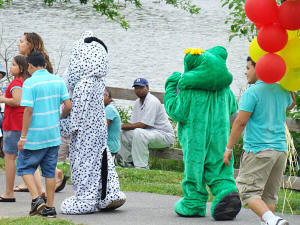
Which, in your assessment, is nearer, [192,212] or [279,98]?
[279,98]

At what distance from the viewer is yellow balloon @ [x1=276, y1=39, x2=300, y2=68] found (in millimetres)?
5117

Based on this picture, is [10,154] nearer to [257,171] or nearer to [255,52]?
[257,171]

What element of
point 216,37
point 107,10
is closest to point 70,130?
point 107,10

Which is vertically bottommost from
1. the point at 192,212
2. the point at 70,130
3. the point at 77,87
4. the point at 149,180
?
the point at 149,180

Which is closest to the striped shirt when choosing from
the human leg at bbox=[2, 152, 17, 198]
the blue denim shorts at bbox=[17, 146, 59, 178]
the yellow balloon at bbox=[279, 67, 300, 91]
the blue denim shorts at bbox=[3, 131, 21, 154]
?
the blue denim shorts at bbox=[17, 146, 59, 178]

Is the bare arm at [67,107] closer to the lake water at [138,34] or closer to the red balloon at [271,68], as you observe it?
the red balloon at [271,68]

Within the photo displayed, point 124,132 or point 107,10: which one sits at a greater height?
point 107,10

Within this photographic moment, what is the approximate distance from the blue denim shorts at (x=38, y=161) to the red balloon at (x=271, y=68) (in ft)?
6.63

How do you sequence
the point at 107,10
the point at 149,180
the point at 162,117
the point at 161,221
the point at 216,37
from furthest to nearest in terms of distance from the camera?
the point at 216,37 < the point at 107,10 < the point at 162,117 < the point at 149,180 < the point at 161,221

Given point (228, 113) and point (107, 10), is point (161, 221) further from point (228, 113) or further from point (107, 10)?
point (107, 10)

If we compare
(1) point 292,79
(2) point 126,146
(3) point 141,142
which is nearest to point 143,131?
(3) point 141,142

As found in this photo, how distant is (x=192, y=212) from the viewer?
618 cm

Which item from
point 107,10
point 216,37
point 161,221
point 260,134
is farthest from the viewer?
point 216,37

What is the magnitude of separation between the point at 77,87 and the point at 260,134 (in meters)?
1.82
